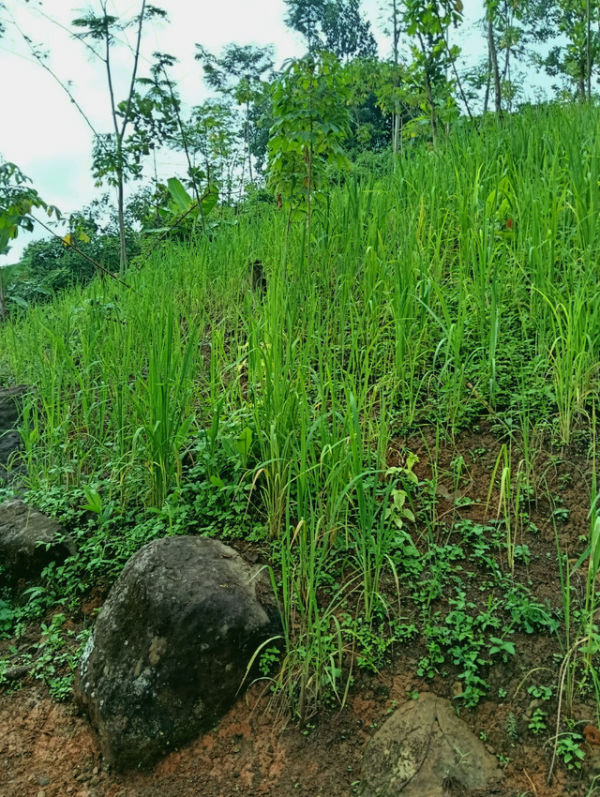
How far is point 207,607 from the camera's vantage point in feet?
7.05

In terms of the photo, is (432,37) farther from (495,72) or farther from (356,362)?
(356,362)

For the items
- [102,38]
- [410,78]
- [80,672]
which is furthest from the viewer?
[102,38]

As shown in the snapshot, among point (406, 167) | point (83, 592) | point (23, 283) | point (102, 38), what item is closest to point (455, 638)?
point (83, 592)

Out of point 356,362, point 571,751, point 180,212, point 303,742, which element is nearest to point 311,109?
point 356,362

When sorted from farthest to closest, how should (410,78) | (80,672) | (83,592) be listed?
(410,78) → (83,592) → (80,672)

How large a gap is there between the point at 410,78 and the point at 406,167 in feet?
4.63

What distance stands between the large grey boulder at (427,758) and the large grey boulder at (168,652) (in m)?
0.50

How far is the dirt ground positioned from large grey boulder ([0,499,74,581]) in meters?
0.62

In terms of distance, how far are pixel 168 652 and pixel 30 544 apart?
1.08 meters

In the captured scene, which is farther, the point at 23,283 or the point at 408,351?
the point at 23,283

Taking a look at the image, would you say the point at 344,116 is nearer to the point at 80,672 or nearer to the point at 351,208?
the point at 351,208

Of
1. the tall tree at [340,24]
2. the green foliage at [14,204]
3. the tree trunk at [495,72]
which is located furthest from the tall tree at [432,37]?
the tall tree at [340,24]

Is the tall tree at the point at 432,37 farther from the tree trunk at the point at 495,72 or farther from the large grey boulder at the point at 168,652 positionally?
the large grey boulder at the point at 168,652

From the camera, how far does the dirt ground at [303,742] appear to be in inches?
69.5
